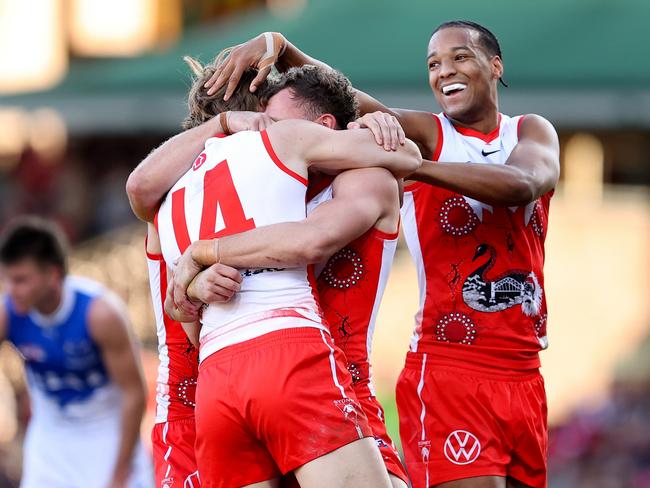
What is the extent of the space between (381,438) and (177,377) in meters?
0.98

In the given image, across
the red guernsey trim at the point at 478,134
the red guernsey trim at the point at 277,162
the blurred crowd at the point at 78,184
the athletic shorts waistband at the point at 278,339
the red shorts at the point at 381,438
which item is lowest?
the red shorts at the point at 381,438

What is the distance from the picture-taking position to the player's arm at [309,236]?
448cm

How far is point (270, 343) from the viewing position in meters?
4.44

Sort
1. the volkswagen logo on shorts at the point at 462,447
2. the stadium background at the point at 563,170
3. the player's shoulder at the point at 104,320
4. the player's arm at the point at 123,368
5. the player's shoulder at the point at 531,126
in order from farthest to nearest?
the stadium background at the point at 563,170
the player's shoulder at the point at 104,320
the player's arm at the point at 123,368
the player's shoulder at the point at 531,126
the volkswagen logo on shorts at the point at 462,447

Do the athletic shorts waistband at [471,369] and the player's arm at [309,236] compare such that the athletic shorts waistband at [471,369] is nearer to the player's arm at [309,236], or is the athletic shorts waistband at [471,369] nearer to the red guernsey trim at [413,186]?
the red guernsey trim at [413,186]

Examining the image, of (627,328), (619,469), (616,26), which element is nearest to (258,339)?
(619,469)

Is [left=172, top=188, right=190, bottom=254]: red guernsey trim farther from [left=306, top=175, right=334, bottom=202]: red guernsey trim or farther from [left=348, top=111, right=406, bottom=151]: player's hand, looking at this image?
[left=348, top=111, right=406, bottom=151]: player's hand

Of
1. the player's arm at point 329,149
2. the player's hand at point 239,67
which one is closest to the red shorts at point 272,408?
the player's arm at point 329,149

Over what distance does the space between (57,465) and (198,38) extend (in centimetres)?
1151

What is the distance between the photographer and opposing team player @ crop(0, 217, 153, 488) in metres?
7.55

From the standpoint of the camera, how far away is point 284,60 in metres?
5.80

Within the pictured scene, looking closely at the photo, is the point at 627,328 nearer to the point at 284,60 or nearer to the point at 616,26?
the point at 616,26

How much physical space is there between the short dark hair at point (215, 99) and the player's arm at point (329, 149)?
489 mm

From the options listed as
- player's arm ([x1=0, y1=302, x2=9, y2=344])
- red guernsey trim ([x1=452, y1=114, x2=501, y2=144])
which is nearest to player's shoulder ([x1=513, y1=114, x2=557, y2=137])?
red guernsey trim ([x1=452, y1=114, x2=501, y2=144])
